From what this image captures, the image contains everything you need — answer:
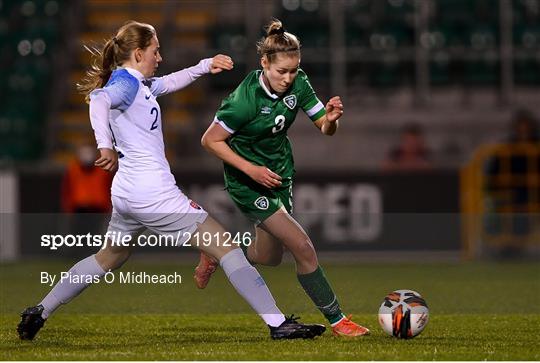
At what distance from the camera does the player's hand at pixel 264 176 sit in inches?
273

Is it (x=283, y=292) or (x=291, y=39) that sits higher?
(x=291, y=39)

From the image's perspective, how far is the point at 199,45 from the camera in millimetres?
18844

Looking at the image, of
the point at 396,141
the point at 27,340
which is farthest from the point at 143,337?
the point at 396,141

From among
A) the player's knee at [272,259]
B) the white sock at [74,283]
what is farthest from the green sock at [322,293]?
the white sock at [74,283]

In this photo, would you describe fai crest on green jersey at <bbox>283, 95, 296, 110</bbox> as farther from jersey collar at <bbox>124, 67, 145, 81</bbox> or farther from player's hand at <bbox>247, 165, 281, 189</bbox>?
jersey collar at <bbox>124, 67, 145, 81</bbox>

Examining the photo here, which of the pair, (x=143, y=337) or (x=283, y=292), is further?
(x=283, y=292)

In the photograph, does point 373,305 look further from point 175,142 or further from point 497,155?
point 175,142

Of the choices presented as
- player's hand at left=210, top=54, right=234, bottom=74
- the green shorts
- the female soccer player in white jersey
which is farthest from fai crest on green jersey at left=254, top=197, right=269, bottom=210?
player's hand at left=210, top=54, right=234, bottom=74

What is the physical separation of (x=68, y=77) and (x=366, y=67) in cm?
451

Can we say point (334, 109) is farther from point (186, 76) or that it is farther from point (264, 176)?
point (186, 76)

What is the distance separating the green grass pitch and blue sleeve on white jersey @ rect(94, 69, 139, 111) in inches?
50.5

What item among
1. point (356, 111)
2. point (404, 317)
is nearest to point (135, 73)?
point (404, 317)

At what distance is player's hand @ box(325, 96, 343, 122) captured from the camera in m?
6.82

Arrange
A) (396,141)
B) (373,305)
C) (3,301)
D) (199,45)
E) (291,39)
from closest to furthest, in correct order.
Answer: (291,39) < (373,305) < (3,301) < (396,141) < (199,45)
